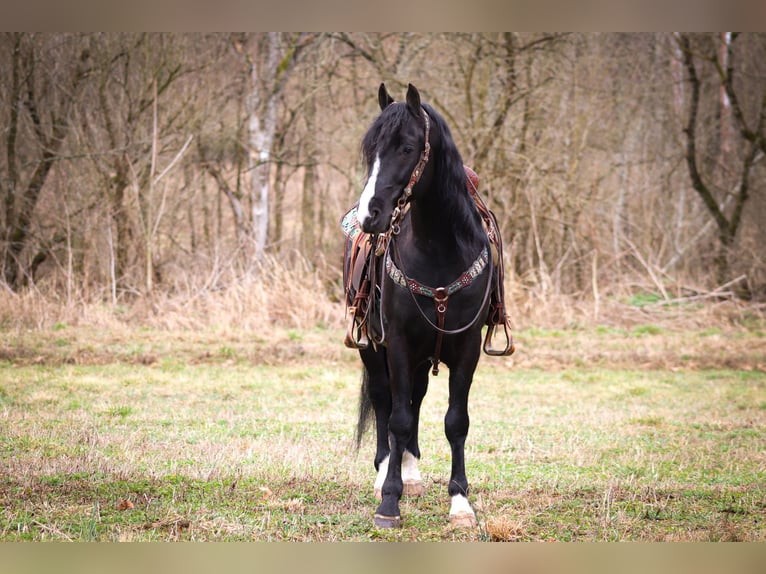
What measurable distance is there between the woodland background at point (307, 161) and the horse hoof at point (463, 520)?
802 cm

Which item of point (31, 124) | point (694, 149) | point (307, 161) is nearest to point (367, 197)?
point (307, 161)

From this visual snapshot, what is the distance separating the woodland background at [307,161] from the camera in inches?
518

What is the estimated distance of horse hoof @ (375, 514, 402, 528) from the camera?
159 inches

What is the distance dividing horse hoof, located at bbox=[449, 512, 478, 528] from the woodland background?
802 cm

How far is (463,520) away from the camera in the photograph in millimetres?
4090

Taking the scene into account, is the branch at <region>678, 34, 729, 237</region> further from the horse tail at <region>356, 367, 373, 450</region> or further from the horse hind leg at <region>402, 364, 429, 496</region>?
the horse hind leg at <region>402, 364, 429, 496</region>

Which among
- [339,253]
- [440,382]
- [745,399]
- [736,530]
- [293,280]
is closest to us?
[736,530]

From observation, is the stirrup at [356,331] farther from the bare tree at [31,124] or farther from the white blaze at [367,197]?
the bare tree at [31,124]

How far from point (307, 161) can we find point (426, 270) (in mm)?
11695

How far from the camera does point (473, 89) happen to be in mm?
13719

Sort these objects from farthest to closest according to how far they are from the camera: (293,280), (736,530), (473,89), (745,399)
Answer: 1. (473,89)
2. (293,280)
3. (745,399)
4. (736,530)
